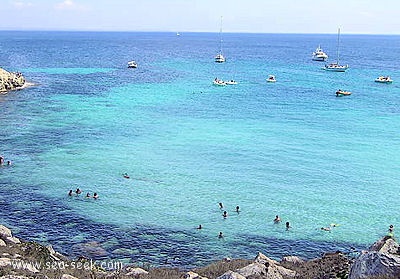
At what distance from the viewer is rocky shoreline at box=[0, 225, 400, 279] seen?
49.1 feet

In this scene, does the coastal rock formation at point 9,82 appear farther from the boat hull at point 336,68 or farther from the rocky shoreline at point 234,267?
the boat hull at point 336,68

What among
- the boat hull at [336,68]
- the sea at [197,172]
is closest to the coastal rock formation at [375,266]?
the sea at [197,172]

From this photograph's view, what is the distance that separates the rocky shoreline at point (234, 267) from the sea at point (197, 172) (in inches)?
135

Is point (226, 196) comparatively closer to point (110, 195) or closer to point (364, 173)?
point (110, 195)

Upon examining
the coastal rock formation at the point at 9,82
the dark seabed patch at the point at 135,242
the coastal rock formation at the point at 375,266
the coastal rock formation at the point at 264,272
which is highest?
the coastal rock formation at the point at 375,266

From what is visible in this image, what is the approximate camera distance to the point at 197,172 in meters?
37.6

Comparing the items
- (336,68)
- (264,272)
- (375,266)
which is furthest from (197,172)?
(336,68)

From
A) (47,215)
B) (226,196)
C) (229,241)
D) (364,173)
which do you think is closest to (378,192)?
(364,173)

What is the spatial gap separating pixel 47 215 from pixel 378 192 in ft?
72.0

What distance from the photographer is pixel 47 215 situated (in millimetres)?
29344

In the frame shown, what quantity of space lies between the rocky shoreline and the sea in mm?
3428

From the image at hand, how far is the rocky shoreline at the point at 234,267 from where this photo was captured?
49.1 feet

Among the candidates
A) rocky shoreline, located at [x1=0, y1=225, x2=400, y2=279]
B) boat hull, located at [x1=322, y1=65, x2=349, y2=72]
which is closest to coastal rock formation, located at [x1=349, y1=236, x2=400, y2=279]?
rocky shoreline, located at [x1=0, y1=225, x2=400, y2=279]

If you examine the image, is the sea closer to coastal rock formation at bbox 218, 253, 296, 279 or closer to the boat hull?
coastal rock formation at bbox 218, 253, 296, 279
